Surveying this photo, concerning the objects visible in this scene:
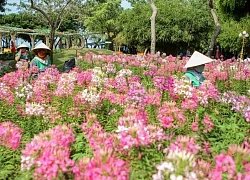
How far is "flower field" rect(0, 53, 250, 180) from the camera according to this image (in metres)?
2.21

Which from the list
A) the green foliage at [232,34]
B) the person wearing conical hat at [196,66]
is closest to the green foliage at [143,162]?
the person wearing conical hat at [196,66]

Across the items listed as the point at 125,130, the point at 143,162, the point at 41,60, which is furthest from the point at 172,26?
the point at 125,130

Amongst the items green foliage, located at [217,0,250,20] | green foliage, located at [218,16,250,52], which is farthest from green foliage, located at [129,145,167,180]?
green foliage, located at [218,16,250,52]

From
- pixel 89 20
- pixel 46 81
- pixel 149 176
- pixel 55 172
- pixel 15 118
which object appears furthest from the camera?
pixel 89 20

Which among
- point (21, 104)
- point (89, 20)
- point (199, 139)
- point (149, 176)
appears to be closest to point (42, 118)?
point (21, 104)

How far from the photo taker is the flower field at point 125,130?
2.21 metres

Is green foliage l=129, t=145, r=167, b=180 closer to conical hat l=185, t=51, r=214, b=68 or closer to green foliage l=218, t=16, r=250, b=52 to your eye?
conical hat l=185, t=51, r=214, b=68

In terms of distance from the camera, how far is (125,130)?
2.59 metres

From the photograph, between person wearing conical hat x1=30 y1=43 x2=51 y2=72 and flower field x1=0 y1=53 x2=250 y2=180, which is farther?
person wearing conical hat x1=30 y1=43 x2=51 y2=72

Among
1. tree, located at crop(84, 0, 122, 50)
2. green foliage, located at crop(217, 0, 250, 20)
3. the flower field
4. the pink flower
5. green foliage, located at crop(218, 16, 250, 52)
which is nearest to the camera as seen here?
the flower field

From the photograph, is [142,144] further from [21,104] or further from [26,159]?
[21,104]

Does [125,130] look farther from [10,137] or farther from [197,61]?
[197,61]

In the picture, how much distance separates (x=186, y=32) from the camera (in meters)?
35.5

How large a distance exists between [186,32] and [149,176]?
33.7 metres
